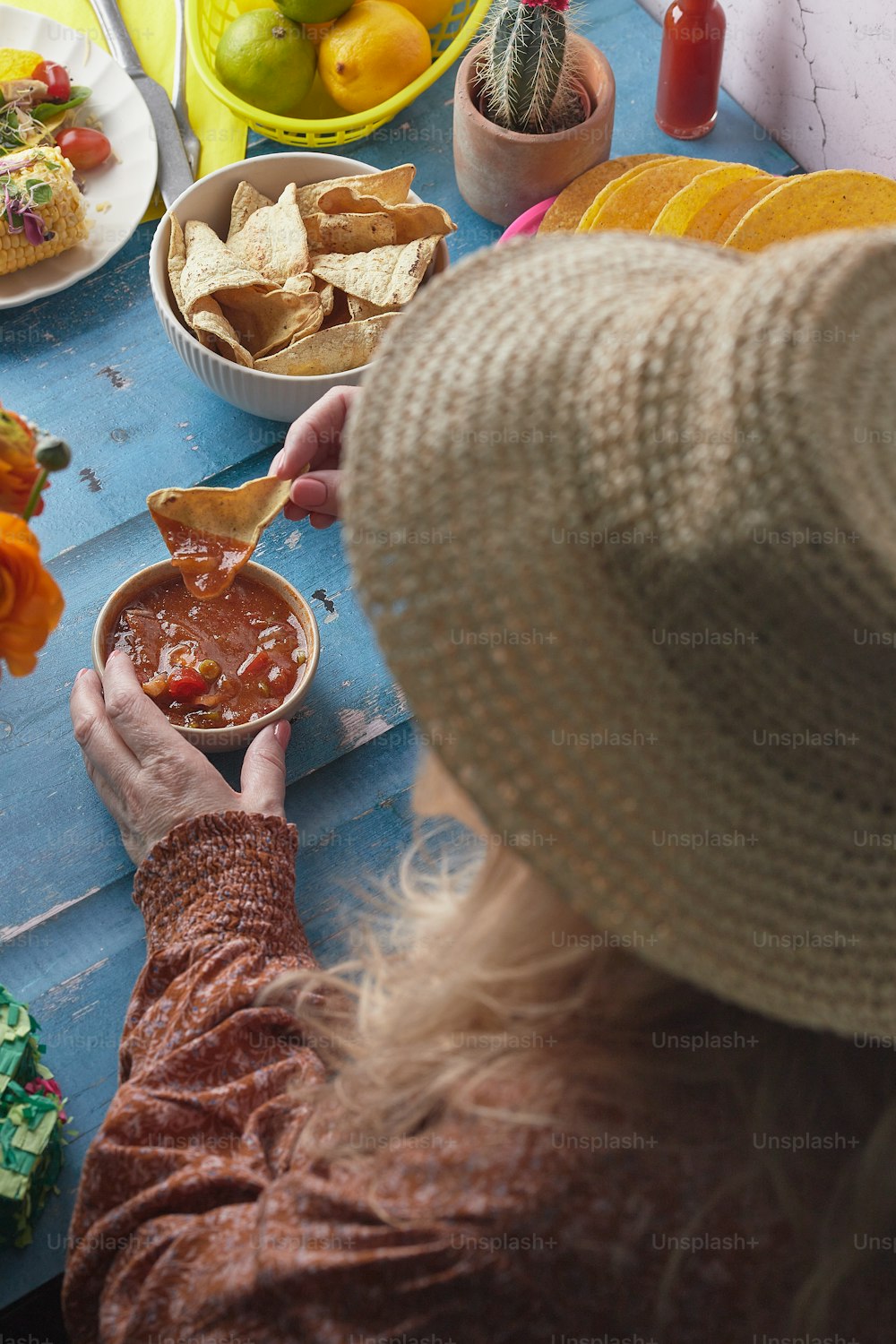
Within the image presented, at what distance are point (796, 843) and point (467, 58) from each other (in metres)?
1.44

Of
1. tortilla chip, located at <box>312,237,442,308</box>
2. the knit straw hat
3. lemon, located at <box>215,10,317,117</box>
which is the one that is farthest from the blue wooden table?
the knit straw hat

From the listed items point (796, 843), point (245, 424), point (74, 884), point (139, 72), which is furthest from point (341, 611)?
point (139, 72)

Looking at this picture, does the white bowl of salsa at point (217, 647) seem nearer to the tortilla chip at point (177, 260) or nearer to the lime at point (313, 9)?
the tortilla chip at point (177, 260)

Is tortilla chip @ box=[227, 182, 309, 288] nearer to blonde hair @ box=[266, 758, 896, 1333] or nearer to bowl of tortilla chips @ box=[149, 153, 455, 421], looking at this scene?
bowl of tortilla chips @ box=[149, 153, 455, 421]

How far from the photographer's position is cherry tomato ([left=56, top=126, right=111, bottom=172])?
166cm

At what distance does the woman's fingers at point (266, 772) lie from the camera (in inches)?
47.0

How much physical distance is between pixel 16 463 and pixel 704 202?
104 centimetres

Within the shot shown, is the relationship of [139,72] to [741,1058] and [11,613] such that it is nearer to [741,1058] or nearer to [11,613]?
[11,613]

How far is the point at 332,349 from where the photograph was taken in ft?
4.55

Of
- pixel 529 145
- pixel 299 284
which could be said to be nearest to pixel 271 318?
pixel 299 284

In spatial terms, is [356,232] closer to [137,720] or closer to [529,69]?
[529,69]

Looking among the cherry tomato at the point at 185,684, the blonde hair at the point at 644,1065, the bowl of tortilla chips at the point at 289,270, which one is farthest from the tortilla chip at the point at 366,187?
the blonde hair at the point at 644,1065

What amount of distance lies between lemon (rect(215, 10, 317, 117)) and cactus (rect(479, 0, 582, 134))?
0.28 metres

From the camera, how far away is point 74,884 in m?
1.21
